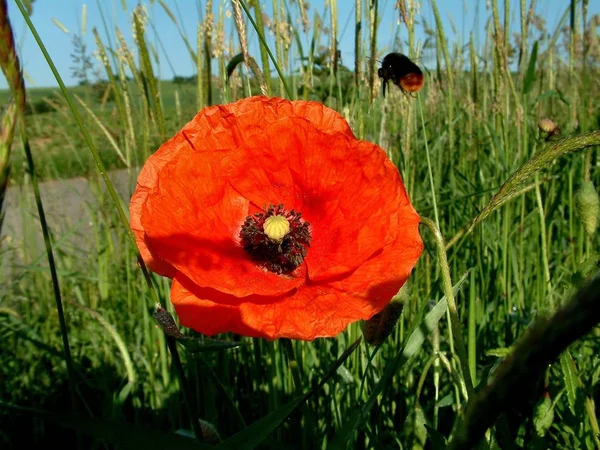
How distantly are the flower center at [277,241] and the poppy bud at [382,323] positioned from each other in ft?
0.76

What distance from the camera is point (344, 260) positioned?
817mm

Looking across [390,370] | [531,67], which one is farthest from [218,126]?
[531,67]

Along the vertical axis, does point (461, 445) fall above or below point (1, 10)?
below

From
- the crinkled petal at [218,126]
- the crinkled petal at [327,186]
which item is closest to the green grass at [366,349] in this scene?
the crinkled petal at [327,186]

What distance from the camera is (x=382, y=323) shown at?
0.75 meters

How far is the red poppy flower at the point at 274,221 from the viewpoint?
2.37 ft

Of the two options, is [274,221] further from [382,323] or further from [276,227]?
[382,323]

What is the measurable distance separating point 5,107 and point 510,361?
441 mm

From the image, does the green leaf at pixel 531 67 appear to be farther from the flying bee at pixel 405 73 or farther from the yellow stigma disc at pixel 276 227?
the yellow stigma disc at pixel 276 227

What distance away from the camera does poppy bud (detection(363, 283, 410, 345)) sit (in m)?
0.75

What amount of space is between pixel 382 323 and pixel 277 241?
10.0 inches

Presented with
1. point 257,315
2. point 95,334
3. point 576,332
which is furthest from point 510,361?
point 95,334

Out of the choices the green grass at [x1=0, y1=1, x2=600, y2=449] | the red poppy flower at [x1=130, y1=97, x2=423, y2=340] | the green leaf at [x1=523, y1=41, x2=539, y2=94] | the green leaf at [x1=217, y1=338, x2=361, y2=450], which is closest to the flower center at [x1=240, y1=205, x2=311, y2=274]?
the red poppy flower at [x1=130, y1=97, x2=423, y2=340]

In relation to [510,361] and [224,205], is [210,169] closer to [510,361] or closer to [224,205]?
[224,205]
